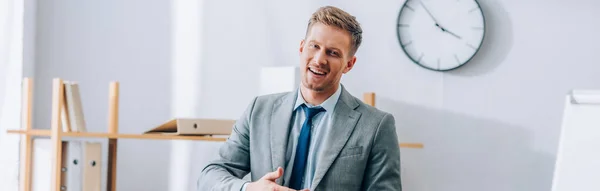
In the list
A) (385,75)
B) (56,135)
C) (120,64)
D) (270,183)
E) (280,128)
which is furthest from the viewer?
(385,75)

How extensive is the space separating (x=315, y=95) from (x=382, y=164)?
176mm

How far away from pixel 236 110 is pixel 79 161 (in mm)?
920

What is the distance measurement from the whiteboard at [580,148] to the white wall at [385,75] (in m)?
2.18

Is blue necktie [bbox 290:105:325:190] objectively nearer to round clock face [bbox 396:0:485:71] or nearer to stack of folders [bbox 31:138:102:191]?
stack of folders [bbox 31:138:102:191]

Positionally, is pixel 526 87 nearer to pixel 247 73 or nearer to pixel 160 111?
pixel 247 73

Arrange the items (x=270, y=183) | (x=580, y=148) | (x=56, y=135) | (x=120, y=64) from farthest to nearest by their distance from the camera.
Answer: (x=120, y=64) < (x=56, y=135) < (x=270, y=183) < (x=580, y=148)

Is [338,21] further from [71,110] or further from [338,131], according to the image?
[71,110]

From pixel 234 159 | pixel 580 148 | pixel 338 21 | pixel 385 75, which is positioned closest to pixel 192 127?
pixel 385 75

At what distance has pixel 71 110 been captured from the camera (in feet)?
9.25

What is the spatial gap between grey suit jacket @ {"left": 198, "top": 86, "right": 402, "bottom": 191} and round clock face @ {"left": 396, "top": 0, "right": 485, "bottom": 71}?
1.88 metres

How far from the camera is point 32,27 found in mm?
3270

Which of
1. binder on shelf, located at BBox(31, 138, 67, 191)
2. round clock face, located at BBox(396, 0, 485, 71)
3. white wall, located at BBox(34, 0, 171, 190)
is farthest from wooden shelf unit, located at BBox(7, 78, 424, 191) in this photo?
round clock face, located at BBox(396, 0, 485, 71)

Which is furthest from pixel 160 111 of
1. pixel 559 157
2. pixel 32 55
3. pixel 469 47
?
pixel 559 157

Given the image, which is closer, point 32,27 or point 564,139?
point 564,139
